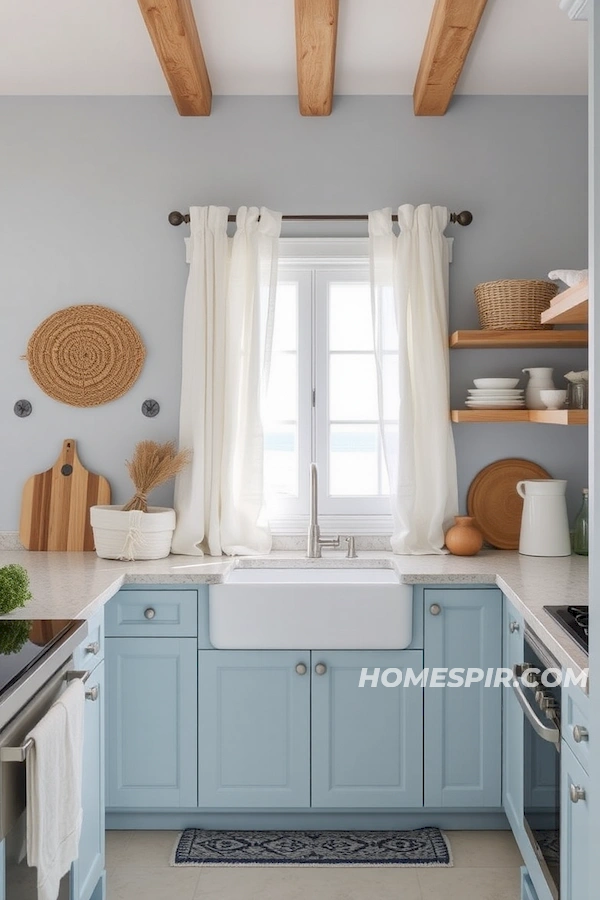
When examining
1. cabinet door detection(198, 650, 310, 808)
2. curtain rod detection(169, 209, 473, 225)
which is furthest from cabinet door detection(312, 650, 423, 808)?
curtain rod detection(169, 209, 473, 225)

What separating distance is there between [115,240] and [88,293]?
238 millimetres

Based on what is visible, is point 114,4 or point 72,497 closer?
point 114,4

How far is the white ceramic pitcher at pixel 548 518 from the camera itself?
10.1 ft

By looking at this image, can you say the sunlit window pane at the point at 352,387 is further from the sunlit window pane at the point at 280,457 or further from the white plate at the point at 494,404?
the white plate at the point at 494,404

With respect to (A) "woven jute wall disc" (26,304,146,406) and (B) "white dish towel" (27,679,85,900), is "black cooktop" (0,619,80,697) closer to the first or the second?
(B) "white dish towel" (27,679,85,900)

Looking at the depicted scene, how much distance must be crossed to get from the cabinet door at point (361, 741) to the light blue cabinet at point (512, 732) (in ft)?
0.91

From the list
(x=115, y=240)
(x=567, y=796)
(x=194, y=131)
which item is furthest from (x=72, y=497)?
(x=567, y=796)

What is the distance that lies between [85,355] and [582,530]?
2.05m

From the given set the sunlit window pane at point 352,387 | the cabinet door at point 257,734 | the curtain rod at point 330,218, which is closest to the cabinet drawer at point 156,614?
the cabinet door at point 257,734

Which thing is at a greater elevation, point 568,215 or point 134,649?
point 568,215

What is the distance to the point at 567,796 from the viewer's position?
6.08ft

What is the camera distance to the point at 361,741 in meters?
2.77

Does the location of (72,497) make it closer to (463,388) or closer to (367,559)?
(367,559)

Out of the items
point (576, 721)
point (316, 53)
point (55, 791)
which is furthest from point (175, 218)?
point (576, 721)
